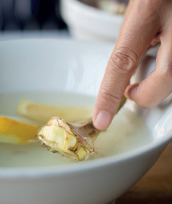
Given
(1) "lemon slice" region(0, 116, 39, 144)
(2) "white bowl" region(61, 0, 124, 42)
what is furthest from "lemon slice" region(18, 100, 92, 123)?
(2) "white bowl" region(61, 0, 124, 42)

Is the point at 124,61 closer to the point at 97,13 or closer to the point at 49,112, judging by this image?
the point at 49,112

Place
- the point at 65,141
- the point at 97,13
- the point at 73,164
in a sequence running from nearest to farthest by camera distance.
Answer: the point at 73,164
the point at 65,141
the point at 97,13

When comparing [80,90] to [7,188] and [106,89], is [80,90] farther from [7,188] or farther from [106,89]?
[7,188]

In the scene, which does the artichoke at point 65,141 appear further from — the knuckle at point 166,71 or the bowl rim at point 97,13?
the bowl rim at point 97,13

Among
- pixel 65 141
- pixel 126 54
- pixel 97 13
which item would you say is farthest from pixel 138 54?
pixel 97 13

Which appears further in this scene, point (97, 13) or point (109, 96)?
point (97, 13)

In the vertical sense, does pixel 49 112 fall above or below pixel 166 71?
below

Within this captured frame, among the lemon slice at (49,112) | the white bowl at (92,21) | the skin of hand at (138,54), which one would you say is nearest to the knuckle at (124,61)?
the skin of hand at (138,54)
